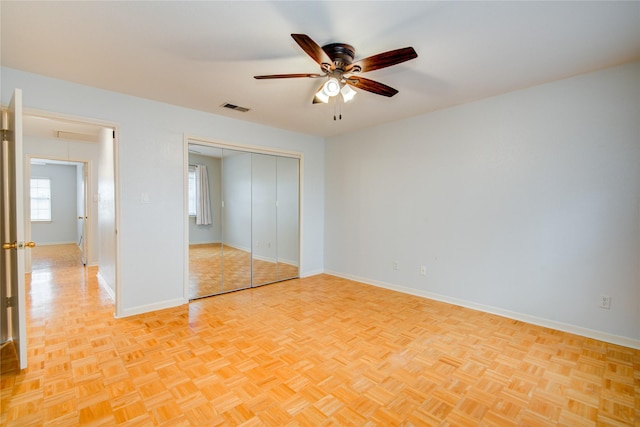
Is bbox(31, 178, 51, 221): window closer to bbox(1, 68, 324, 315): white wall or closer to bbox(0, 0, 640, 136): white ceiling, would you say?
bbox(1, 68, 324, 315): white wall

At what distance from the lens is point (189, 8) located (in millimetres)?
1752

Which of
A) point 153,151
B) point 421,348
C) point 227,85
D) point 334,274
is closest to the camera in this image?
point 421,348

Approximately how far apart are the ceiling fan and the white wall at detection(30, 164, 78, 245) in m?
9.32

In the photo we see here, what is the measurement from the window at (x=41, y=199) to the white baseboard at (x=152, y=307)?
7577 mm

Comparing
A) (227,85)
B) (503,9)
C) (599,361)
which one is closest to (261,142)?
(227,85)

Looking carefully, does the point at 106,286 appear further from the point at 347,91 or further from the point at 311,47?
the point at 311,47

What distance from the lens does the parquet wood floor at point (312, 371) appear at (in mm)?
1701

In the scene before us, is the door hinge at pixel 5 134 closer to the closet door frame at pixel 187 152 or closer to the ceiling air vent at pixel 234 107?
the closet door frame at pixel 187 152

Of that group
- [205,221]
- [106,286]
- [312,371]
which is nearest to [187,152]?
[205,221]

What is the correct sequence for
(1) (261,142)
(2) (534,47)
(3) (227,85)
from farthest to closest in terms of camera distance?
(1) (261,142)
(3) (227,85)
(2) (534,47)

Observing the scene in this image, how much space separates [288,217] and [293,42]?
9.69 ft

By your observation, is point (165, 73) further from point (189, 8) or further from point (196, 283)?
point (196, 283)

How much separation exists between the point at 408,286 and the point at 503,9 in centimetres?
318

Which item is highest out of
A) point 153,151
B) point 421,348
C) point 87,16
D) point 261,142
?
point 87,16
